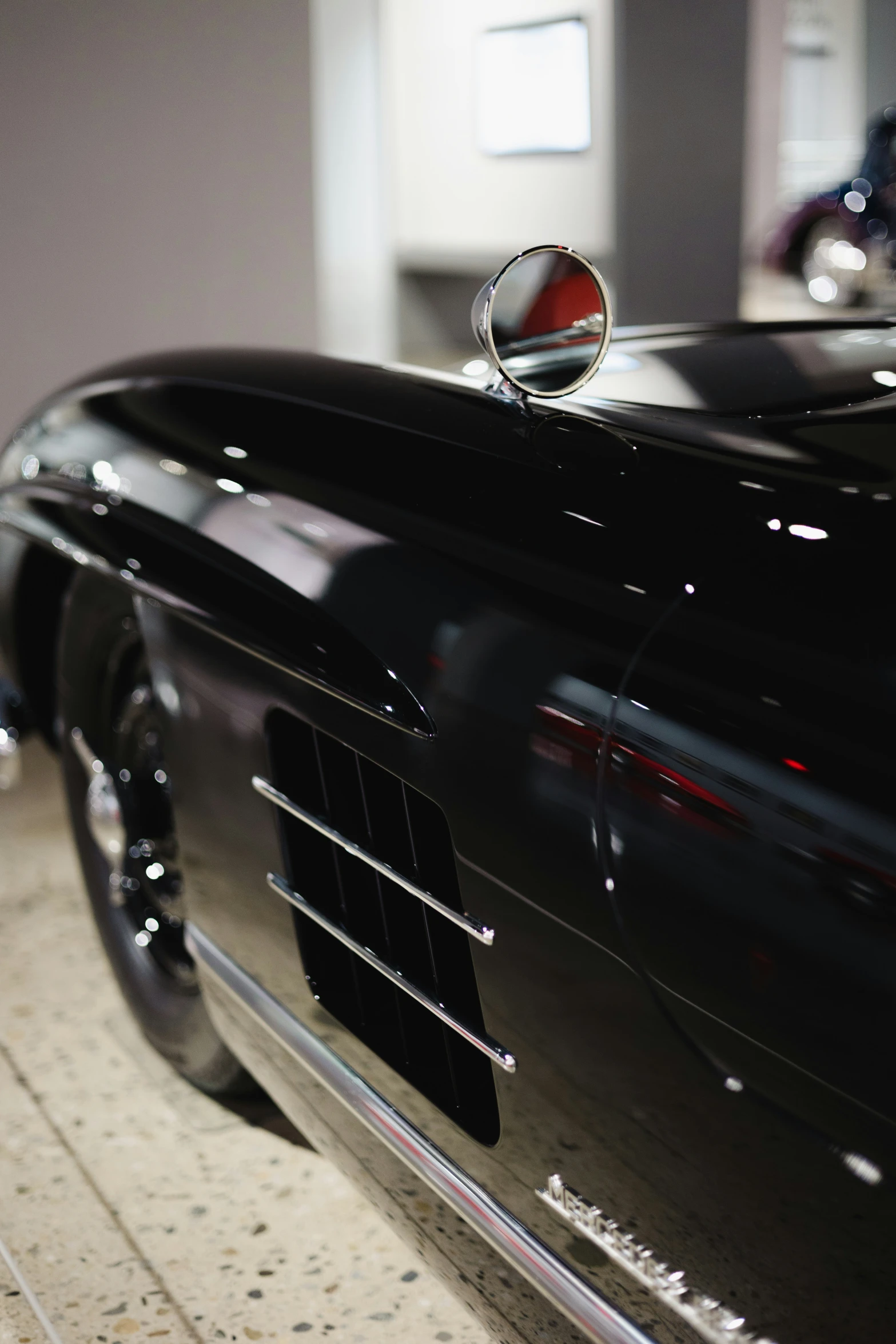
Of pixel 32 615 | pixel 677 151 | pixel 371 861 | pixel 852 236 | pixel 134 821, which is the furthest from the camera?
pixel 852 236

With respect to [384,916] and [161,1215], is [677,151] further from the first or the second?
[384,916]

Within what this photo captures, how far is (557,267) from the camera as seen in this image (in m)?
1.39

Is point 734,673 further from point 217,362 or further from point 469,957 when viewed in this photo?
point 217,362

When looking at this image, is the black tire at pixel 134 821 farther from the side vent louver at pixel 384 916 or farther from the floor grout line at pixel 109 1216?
the side vent louver at pixel 384 916

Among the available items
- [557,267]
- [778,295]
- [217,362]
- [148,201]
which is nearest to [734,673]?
[557,267]

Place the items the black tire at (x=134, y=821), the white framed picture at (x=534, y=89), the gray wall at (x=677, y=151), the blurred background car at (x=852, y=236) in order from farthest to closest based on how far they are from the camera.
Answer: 1. the blurred background car at (x=852, y=236)
2. the white framed picture at (x=534, y=89)
3. the gray wall at (x=677, y=151)
4. the black tire at (x=134, y=821)

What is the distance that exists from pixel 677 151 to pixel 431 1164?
16.9 ft

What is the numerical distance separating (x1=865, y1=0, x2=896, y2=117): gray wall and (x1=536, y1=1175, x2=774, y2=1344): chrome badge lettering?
18.2 metres

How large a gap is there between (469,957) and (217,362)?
85cm

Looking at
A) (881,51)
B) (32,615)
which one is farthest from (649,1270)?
(881,51)

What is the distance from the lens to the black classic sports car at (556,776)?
73 cm

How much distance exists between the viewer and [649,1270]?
0.87 metres

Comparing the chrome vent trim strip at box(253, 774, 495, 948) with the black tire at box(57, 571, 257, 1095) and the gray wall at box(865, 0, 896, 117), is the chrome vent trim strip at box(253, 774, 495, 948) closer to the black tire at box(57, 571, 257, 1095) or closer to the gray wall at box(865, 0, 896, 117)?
the black tire at box(57, 571, 257, 1095)

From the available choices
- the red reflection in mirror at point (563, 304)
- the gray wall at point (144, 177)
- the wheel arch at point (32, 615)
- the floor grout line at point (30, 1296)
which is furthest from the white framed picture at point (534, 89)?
the floor grout line at point (30, 1296)
